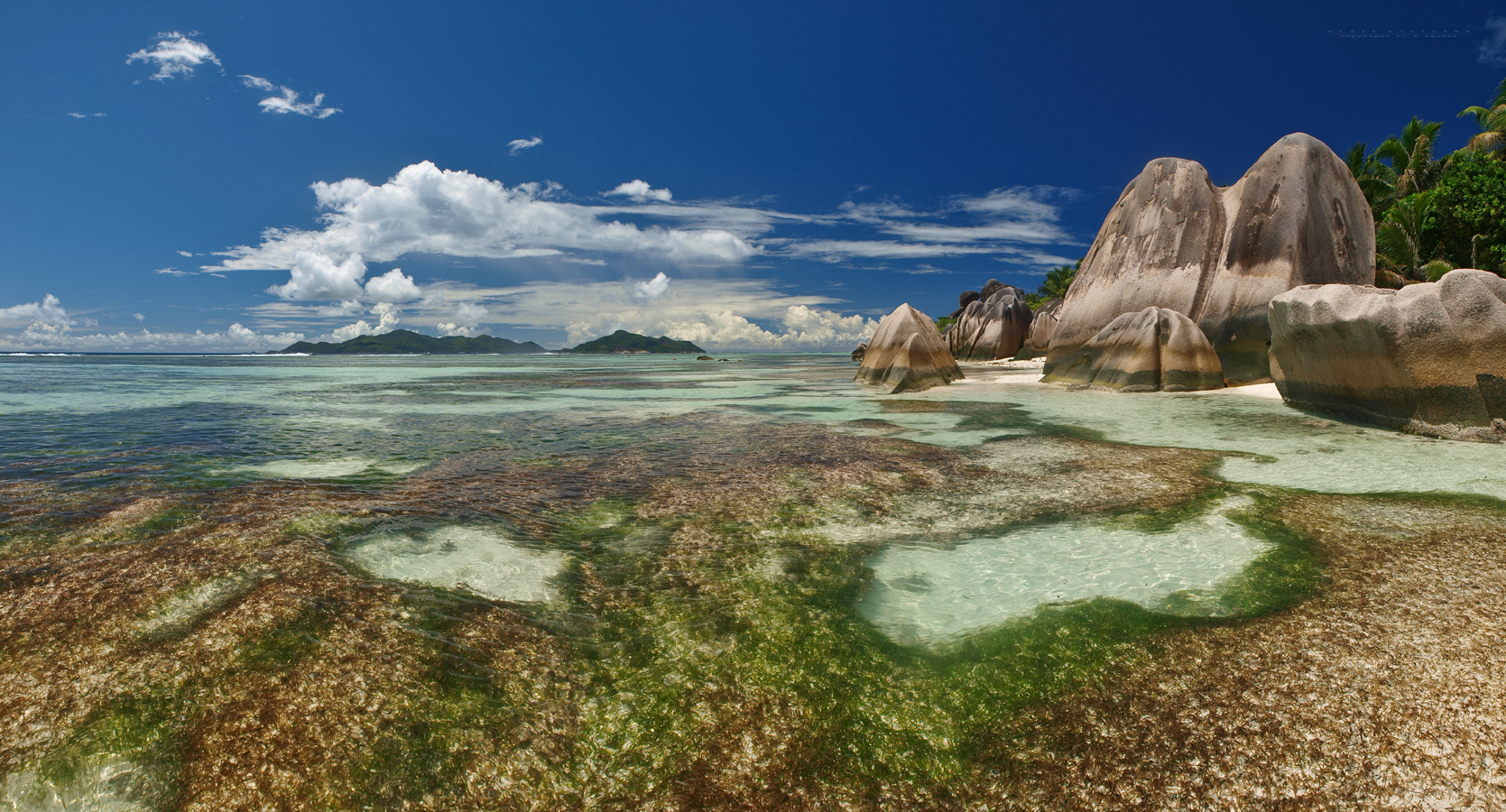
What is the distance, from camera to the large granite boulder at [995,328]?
40688mm

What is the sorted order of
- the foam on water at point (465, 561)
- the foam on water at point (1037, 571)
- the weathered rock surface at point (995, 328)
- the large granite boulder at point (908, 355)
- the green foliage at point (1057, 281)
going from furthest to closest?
the green foliage at point (1057, 281), the weathered rock surface at point (995, 328), the large granite boulder at point (908, 355), the foam on water at point (465, 561), the foam on water at point (1037, 571)

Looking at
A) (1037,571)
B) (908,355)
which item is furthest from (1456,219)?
(1037,571)

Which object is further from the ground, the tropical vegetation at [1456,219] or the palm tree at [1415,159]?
the palm tree at [1415,159]

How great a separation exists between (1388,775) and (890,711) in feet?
6.37

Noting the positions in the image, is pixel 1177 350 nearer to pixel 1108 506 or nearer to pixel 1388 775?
pixel 1108 506

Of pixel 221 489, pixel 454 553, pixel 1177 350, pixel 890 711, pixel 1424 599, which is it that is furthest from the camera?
pixel 1177 350

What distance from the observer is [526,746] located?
2.68 m

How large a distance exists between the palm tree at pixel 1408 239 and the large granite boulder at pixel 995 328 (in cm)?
1683

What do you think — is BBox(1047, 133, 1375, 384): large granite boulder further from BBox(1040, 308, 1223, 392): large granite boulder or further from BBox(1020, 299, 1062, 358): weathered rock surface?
BBox(1020, 299, 1062, 358): weathered rock surface

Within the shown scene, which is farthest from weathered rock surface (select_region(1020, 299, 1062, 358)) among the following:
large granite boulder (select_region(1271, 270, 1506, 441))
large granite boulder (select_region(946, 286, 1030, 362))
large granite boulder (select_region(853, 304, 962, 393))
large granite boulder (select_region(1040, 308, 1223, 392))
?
large granite boulder (select_region(1271, 270, 1506, 441))

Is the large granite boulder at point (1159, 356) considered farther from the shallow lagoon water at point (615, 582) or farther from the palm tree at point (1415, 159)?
the palm tree at point (1415, 159)

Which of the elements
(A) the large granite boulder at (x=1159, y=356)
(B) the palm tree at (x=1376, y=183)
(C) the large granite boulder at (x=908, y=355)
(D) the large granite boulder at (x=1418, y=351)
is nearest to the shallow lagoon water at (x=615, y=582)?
(D) the large granite boulder at (x=1418, y=351)

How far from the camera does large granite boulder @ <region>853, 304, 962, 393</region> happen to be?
2034 cm

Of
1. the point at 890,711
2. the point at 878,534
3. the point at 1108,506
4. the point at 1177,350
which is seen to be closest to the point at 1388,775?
the point at 890,711
